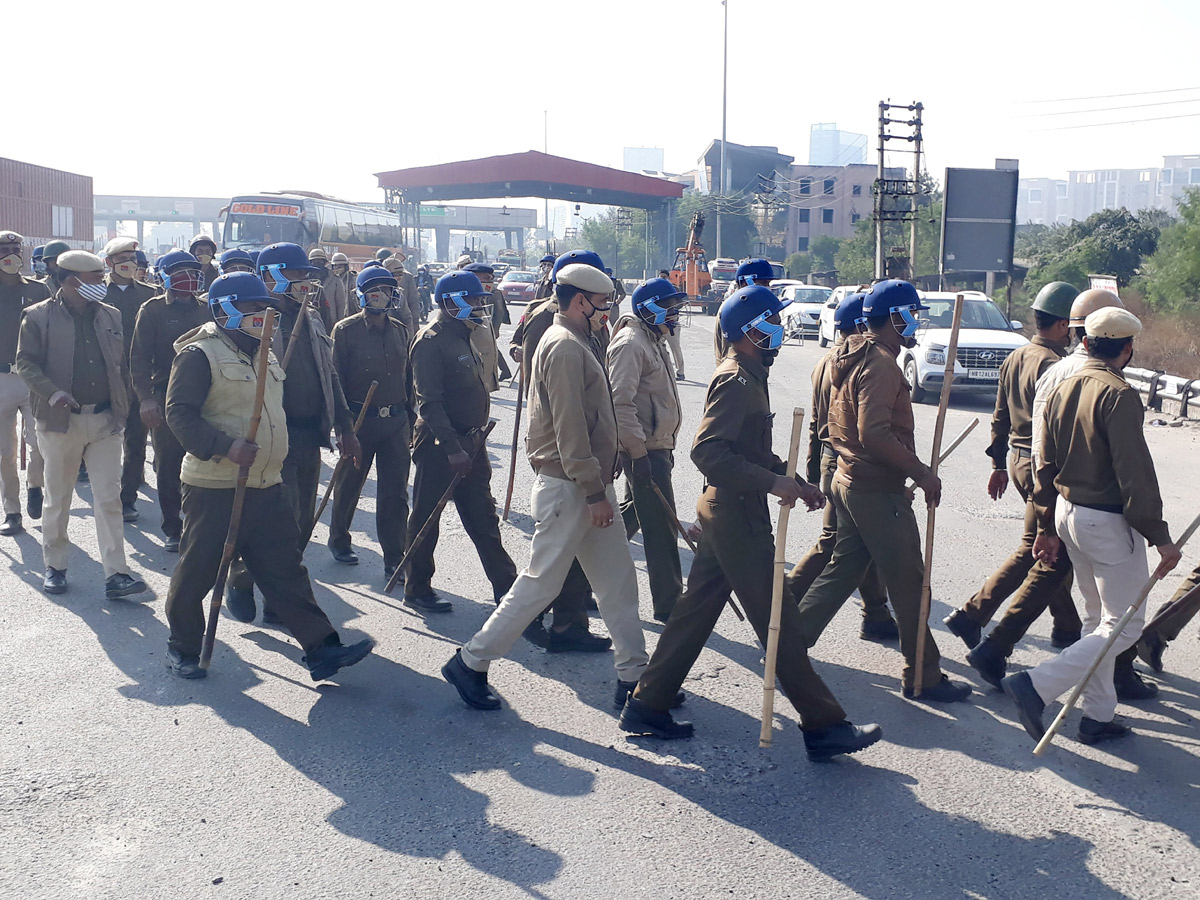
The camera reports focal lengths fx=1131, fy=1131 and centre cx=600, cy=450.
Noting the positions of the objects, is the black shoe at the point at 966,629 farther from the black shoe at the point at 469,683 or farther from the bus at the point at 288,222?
the bus at the point at 288,222

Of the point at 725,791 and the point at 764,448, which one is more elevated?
the point at 764,448

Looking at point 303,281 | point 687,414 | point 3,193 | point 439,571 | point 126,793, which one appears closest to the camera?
point 126,793

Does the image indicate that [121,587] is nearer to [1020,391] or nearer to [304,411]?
[304,411]

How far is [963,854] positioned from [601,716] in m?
1.79

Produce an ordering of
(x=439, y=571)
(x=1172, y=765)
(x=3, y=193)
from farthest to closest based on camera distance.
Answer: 1. (x=3, y=193)
2. (x=439, y=571)
3. (x=1172, y=765)

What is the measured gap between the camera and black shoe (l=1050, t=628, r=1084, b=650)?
6.09 m

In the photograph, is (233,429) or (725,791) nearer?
(725,791)

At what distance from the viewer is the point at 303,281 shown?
6848 millimetres

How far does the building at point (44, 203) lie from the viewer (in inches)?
1629

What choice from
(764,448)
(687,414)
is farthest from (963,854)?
(687,414)

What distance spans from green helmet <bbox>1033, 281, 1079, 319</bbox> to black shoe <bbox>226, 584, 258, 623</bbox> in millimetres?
4695

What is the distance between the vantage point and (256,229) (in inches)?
1241

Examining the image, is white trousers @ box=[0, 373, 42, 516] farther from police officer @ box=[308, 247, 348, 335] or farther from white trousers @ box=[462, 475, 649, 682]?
white trousers @ box=[462, 475, 649, 682]

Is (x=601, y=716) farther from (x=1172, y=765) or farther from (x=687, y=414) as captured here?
(x=687, y=414)
